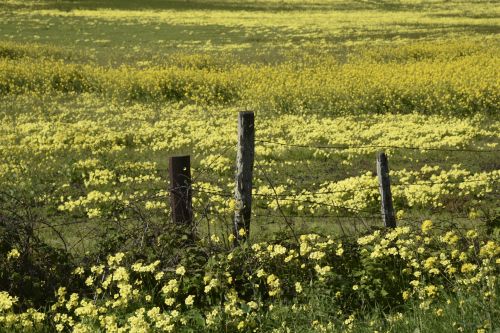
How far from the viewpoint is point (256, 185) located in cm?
1533

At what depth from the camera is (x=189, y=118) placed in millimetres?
23641

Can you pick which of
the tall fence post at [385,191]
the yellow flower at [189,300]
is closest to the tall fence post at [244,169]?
the yellow flower at [189,300]

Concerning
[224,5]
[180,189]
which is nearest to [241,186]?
[180,189]

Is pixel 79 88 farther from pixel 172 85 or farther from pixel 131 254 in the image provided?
pixel 131 254

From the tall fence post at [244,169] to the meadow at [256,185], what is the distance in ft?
0.86

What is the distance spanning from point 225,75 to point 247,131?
878 inches

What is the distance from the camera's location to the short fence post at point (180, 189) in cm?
820

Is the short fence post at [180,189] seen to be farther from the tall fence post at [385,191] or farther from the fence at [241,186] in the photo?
the tall fence post at [385,191]

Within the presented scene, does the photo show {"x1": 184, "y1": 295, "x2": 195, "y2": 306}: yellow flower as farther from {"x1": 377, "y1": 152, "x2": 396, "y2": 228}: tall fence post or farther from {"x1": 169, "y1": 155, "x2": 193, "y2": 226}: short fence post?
{"x1": 377, "y1": 152, "x2": 396, "y2": 228}: tall fence post

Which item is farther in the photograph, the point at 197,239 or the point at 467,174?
the point at 467,174

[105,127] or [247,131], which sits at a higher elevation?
[247,131]

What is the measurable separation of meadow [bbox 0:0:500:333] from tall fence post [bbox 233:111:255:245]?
26 centimetres

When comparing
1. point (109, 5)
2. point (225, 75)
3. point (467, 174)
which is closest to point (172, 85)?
point (225, 75)

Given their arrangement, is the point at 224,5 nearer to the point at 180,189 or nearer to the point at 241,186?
the point at 180,189
